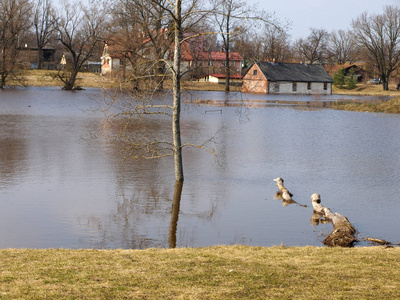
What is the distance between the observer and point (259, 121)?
3566 centimetres

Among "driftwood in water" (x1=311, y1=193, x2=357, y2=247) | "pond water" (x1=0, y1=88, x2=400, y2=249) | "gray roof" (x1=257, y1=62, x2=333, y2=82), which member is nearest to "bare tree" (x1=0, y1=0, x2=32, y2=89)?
"gray roof" (x1=257, y1=62, x2=333, y2=82)

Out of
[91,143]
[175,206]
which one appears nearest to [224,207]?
[175,206]

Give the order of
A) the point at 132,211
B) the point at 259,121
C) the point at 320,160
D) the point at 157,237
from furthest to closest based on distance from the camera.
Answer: the point at 259,121, the point at 320,160, the point at 132,211, the point at 157,237

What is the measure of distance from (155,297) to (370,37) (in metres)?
103

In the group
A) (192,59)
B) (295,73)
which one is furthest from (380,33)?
(192,59)

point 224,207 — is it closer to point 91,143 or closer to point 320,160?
point 320,160

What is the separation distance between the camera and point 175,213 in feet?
42.0

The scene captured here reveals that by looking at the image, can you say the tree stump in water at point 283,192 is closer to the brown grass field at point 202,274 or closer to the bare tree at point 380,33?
the brown grass field at point 202,274

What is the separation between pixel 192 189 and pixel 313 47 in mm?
129989

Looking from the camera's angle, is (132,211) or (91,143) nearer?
(132,211)

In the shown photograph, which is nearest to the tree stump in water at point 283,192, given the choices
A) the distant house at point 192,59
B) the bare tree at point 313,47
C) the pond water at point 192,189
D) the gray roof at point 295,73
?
the pond water at point 192,189

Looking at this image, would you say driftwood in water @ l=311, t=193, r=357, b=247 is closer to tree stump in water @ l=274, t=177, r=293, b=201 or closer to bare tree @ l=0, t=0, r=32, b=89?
tree stump in water @ l=274, t=177, r=293, b=201

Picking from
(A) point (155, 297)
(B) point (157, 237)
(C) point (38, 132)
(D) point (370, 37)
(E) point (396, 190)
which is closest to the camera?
(A) point (155, 297)

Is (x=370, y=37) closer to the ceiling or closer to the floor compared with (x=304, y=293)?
closer to the ceiling
